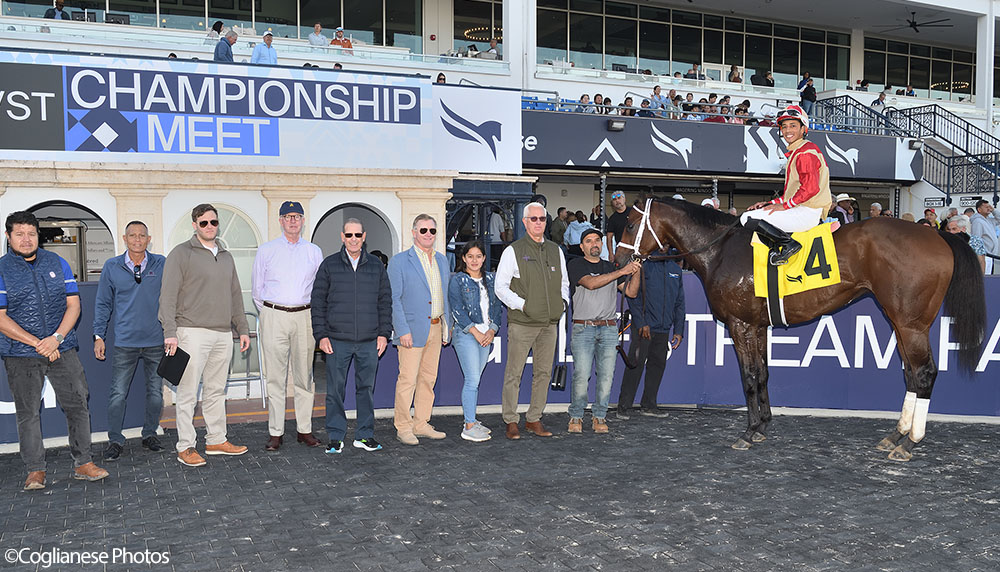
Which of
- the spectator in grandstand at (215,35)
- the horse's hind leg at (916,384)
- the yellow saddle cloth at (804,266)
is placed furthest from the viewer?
the spectator in grandstand at (215,35)

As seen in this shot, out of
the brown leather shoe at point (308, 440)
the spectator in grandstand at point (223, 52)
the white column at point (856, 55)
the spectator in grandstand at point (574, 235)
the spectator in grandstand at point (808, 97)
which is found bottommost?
the brown leather shoe at point (308, 440)

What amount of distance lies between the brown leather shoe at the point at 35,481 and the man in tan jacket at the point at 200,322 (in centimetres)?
102

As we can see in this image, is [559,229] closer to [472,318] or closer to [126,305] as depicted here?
[472,318]

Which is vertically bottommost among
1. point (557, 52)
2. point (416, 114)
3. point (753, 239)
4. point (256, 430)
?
point (256, 430)

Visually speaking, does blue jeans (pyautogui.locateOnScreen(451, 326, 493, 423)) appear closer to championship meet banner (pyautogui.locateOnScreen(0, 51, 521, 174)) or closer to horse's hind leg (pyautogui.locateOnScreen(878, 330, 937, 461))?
horse's hind leg (pyautogui.locateOnScreen(878, 330, 937, 461))

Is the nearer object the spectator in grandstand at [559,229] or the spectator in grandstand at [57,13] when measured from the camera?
the spectator in grandstand at [559,229]

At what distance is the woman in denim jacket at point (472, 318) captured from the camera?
7465 mm

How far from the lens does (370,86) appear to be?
1201 cm

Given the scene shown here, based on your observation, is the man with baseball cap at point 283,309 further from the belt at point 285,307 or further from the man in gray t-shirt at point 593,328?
the man in gray t-shirt at point 593,328

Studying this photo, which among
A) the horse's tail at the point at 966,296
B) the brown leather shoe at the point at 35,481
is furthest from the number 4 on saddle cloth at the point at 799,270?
the brown leather shoe at the point at 35,481

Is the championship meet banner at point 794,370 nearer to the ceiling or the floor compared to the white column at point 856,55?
nearer to the floor

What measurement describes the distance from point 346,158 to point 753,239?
659 cm

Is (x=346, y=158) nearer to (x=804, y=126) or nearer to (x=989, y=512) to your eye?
(x=804, y=126)

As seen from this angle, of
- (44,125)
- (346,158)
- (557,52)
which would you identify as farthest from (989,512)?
(557,52)
